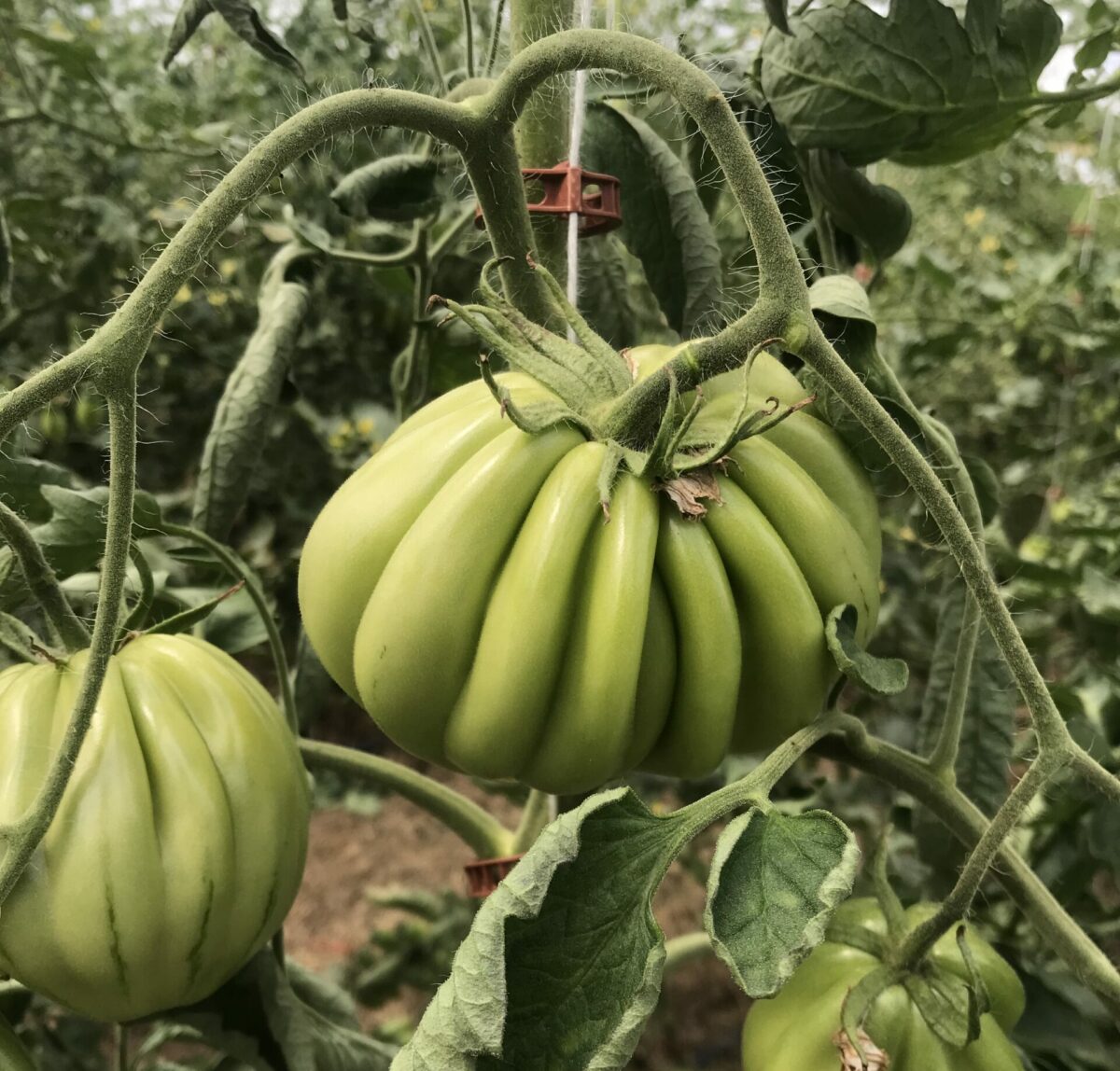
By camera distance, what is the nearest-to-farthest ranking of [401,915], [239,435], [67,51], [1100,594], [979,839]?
[979,839] → [239,435] → [1100,594] → [67,51] → [401,915]

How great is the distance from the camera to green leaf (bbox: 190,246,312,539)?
764mm

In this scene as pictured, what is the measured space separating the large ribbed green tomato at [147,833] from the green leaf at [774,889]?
271 millimetres

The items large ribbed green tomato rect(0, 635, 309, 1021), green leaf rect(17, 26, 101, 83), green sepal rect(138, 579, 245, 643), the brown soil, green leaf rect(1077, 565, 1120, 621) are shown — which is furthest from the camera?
the brown soil

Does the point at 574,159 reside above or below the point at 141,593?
above

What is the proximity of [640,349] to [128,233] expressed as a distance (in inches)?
48.6

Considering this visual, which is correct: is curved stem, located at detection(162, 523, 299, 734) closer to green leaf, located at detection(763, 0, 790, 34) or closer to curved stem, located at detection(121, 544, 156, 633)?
curved stem, located at detection(121, 544, 156, 633)

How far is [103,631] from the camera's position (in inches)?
17.9

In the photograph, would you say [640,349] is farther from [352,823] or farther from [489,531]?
[352,823]

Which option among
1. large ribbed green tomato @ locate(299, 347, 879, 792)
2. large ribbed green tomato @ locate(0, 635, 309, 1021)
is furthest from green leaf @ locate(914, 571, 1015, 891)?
large ribbed green tomato @ locate(0, 635, 309, 1021)

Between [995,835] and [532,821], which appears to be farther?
[532,821]

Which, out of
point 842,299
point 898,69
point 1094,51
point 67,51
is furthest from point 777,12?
Result: point 67,51

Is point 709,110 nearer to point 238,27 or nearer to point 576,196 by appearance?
point 576,196

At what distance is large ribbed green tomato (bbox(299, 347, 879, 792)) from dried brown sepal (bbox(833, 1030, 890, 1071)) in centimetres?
16

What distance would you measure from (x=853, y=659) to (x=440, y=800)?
0.43 metres
